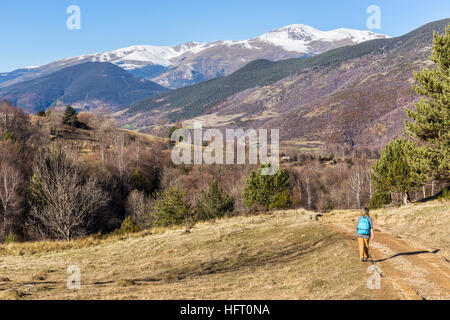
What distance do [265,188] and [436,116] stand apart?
103 feet

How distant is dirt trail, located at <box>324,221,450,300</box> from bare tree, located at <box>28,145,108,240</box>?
1457 inches

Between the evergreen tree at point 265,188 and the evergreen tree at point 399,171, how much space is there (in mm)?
15170

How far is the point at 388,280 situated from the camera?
1128cm

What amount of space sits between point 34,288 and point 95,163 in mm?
72632

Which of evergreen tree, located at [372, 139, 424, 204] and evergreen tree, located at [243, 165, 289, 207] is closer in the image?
evergreen tree, located at [372, 139, 424, 204]

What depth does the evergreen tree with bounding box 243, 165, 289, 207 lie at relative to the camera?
55.6m

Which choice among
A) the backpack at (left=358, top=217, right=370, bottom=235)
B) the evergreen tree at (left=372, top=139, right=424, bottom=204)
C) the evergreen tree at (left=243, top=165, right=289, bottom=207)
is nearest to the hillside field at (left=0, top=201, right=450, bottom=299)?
the backpack at (left=358, top=217, right=370, bottom=235)

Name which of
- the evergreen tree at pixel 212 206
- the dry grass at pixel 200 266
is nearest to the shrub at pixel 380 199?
the evergreen tree at pixel 212 206

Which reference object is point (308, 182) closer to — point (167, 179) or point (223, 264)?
point (167, 179)

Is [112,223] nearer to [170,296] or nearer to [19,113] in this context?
[19,113]

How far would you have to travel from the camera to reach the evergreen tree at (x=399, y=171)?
31391 mm

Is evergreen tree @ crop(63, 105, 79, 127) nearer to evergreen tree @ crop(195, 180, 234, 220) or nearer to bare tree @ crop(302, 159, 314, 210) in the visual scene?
evergreen tree @ crop(195, 180, 234, 220)
